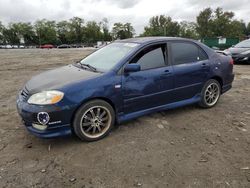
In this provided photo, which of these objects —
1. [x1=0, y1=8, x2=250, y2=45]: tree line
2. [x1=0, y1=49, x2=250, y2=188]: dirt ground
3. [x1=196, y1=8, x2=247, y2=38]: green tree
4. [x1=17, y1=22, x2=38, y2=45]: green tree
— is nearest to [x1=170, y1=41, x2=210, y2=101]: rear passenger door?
[x1=0, y1=49, x2=250, y2=188]: dirt ground

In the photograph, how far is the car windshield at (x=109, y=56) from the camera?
3768 millimetres

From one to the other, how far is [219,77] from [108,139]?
2806 millimetres

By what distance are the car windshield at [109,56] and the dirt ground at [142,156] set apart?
110cm

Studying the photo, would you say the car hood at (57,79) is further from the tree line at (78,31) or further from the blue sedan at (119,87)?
the tree line at (78,31)

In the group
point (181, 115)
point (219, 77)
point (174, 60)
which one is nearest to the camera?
point (174, 60)

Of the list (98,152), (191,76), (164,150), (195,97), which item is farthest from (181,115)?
(98,152)

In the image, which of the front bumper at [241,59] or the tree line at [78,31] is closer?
the front bumper at [241,59]

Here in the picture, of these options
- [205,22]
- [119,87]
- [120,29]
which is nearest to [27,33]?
[120,29]

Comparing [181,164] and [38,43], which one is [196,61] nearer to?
[181,164]

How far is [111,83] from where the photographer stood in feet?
11.3

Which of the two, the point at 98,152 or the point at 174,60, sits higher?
the point at 174,60

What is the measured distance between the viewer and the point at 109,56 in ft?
13.4

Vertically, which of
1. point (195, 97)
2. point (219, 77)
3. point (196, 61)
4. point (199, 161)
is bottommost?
point (199, 161)

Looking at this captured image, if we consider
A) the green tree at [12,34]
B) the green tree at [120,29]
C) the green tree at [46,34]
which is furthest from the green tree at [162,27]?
the green tree at [12,34]
